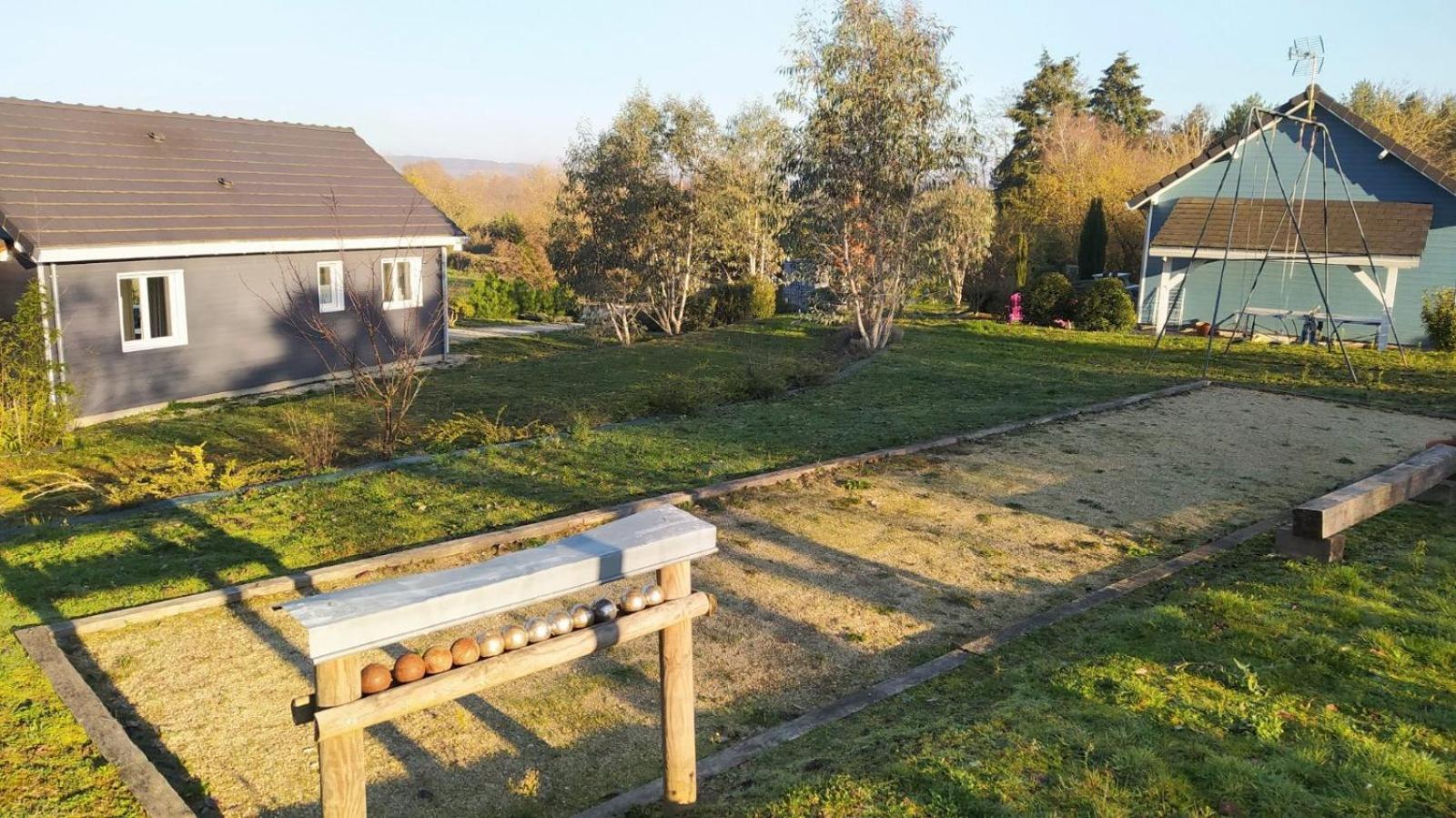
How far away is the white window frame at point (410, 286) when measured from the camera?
691 inches

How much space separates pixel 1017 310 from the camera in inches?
951

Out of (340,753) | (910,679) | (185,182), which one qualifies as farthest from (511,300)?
(340,753)

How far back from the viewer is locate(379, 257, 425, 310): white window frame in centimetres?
1755

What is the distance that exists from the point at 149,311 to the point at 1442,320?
22505 mm

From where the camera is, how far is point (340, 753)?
3.08m

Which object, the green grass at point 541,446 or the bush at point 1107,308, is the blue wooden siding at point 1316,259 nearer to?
the bush at point 1107,308

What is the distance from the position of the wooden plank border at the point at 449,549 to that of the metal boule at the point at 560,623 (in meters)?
A: 1.94

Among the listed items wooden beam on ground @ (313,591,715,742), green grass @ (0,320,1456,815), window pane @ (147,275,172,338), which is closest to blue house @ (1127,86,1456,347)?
green grass @ (0,320,1456,815)

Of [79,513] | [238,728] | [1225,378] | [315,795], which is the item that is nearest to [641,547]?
[315,795]

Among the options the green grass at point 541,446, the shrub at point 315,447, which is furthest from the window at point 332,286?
the shrub at point 315,447

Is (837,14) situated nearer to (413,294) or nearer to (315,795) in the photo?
(413,294)

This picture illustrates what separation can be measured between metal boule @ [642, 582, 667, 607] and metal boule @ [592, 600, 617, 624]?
14 cm

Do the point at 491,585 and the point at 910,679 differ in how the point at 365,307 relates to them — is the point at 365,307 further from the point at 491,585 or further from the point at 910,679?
the point at 491,585

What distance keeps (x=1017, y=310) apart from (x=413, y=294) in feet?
46.3
